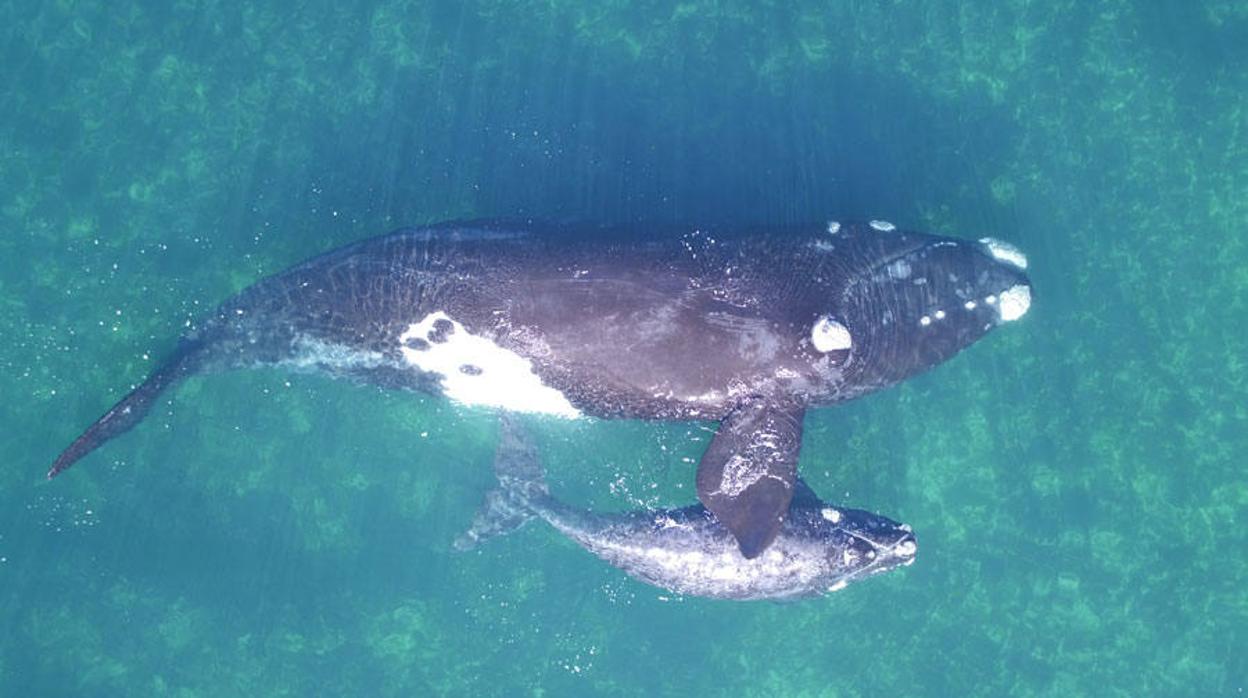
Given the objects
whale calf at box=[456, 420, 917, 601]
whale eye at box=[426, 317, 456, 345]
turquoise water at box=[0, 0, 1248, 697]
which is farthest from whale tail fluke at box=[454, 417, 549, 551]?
whale eye at box=[426, 317, 456, 345]

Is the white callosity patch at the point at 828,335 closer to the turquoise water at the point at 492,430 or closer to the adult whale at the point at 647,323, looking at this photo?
the adult whale at the point at 647,323

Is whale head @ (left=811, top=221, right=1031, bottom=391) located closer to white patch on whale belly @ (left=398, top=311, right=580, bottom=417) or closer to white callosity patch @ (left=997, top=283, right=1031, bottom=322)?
white callosity patch @ (left=997, top=283, right=1031, bottom=322)

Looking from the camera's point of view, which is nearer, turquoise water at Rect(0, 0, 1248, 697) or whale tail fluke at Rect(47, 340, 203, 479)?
whale tail fluke at Rect(47, 340, 203, 479)

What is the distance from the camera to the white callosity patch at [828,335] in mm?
10523

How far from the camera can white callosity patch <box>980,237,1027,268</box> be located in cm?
1173

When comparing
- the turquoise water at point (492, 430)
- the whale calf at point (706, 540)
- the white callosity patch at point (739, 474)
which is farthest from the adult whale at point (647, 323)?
the turquoise water at point (492, 430)

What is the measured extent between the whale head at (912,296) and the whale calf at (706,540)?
1.81m

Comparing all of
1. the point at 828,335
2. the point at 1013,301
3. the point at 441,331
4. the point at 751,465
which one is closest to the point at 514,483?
the point at 441,331

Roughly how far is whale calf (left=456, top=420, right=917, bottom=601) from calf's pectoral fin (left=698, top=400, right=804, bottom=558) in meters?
0.77

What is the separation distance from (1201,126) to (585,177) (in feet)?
29.2

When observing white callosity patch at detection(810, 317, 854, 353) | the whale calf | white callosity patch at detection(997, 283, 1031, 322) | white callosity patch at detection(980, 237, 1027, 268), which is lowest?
the whale calf

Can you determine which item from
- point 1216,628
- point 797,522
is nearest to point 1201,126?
point 1216,628

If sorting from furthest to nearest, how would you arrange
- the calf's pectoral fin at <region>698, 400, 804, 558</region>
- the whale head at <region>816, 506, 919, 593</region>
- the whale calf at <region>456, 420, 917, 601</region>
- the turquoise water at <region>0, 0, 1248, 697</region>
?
1. the turquoise water at <region>0, 0, 1248, 697</region>
2. the whale calf at <region>456, 420, 917, 601</region>
3. the whale head at <region>816, 506, 919, 593</region>
4. the calf's pectoral fin at <region>698, 400, 804, 558</region>

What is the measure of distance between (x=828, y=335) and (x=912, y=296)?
150 centimetres
